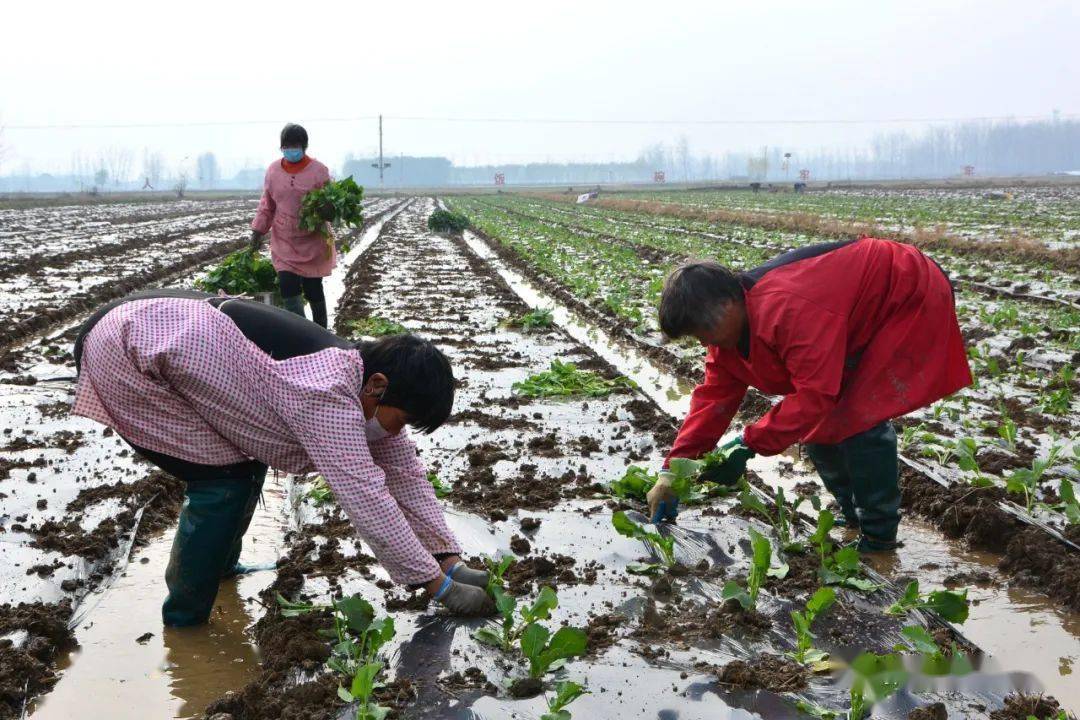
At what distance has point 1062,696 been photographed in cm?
281

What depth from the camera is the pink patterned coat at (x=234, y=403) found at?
2.71 metres

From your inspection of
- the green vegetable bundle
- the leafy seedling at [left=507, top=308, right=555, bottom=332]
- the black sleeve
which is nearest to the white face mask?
the black sleeve

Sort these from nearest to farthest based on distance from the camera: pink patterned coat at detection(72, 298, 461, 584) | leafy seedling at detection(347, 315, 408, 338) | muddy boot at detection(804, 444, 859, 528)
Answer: pink patterned coat at detection(72, 298, 461, 584), muddy boot at detection(804, 444, 859, 528), leafy seedling at detection(347, 315, 408, 338)

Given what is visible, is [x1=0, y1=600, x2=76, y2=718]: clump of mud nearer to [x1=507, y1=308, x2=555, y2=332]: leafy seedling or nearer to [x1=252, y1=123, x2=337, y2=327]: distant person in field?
[x1=252, y1=123, x2=337, y2=327]: distant person in field

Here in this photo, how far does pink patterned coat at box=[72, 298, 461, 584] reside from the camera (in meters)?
2.71

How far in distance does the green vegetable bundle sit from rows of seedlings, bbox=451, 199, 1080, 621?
3204 mm

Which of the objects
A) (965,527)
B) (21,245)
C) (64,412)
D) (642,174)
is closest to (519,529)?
(965,527)

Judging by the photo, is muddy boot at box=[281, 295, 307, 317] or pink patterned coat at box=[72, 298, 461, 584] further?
muddy boot at box=[281, 295, 307, 317]

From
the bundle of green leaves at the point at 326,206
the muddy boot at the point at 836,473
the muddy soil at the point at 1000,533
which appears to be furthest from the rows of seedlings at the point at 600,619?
the bundle of green leaves at the point at 326,206

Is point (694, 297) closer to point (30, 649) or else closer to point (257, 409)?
point (257, 409)

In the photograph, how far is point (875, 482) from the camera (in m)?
3.65

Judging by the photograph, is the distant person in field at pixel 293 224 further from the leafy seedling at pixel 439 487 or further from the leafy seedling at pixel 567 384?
the leafy seedling at pixel 439 487

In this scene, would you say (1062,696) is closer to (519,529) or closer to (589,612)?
(589,612)

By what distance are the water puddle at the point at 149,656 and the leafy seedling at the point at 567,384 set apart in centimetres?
295
